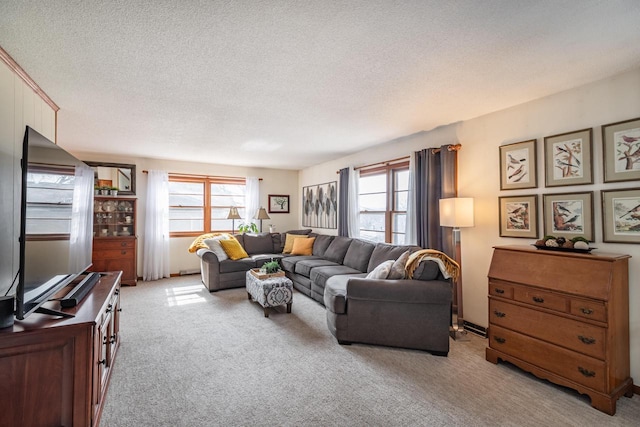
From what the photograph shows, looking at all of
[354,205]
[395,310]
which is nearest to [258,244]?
[354,205]

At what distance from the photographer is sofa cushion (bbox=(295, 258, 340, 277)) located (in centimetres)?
471

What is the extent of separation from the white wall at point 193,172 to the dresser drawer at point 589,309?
232 inches

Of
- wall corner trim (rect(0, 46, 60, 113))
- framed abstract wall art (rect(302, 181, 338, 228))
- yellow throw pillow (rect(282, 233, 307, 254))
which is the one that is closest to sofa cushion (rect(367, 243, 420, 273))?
framed abstract wall art (rect(302, 181, 338, 228))

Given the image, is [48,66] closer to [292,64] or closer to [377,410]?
[292,64]

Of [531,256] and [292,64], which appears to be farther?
[531,256]

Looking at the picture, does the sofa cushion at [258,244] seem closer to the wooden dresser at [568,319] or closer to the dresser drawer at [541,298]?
the wooden dresser at [568,319]

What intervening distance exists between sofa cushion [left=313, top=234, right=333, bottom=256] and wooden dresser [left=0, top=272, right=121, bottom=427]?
4.07 meters

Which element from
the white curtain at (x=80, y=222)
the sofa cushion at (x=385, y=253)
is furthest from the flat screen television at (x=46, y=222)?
the sofa cushion at (x=385, y=253)

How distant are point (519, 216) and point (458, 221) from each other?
1.86 ft

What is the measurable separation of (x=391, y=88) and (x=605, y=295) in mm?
2244

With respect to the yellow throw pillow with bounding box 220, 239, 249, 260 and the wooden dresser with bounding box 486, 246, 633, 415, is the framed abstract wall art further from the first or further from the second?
the wooden dresser with bounding box 486, 246, 633, 415

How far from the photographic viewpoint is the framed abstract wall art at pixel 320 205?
5.97 meters

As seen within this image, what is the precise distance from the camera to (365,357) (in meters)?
2.75

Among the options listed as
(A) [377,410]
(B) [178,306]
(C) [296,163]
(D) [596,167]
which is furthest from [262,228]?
(D) [596,167]
